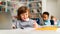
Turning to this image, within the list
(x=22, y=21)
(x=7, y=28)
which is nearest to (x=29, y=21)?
(x=22, y=21)

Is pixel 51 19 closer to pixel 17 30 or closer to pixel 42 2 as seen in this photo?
pixel 42 2

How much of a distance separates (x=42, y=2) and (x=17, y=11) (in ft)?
0.63

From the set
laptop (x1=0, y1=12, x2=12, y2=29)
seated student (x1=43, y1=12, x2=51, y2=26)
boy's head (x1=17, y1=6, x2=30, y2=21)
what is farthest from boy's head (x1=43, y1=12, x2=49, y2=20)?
laptop (x1=0, y1=12, x2=12, y2=29)

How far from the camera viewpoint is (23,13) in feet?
2.96

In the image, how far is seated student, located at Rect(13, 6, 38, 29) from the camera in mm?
889

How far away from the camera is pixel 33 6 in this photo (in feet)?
3.17

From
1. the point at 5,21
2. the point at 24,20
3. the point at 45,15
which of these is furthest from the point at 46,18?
the point at 5,21

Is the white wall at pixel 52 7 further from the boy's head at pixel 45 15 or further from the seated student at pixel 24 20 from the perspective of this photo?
the seated student at pixel 24 20

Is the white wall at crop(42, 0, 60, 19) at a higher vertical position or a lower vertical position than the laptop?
higher

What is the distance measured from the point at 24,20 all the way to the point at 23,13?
5 cm

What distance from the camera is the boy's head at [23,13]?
0.90 metres

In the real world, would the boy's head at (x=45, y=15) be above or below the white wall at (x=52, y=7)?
below

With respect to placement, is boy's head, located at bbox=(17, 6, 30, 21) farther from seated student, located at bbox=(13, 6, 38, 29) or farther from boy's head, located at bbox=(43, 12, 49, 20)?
boy's head, located at bbox=(43, 12, 49, 20)

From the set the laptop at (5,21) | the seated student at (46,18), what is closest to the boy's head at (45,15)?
the seated student at (46,18)
